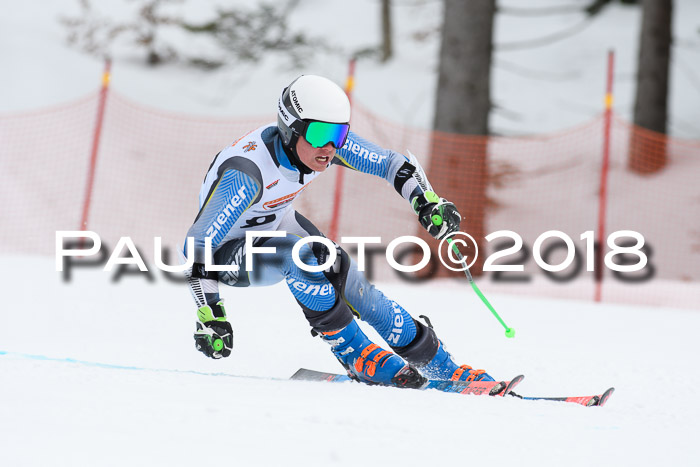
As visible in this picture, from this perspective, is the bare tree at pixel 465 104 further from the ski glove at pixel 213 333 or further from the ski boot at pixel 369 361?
the ski glove at pixel 213 333

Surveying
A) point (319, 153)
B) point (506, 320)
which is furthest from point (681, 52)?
point (319, 153)

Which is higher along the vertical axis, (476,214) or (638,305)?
(476,214)

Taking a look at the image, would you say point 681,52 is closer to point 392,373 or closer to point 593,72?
point 593,72

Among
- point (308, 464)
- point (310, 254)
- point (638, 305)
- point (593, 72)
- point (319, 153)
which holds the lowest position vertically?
point (638, 305)

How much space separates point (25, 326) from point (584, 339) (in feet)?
12.6

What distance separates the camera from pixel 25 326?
5184mm

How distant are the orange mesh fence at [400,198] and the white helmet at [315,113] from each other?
4944 millimetres

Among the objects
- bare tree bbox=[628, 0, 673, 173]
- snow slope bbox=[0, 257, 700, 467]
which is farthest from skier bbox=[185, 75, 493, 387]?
bare tree bbox=[628, 0, 673, 173]

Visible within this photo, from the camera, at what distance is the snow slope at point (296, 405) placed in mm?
2297

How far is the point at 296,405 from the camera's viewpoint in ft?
9.00

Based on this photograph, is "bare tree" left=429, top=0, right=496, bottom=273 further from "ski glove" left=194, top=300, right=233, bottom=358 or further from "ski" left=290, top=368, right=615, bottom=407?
"ski glove" left=194, top=300, right=233, bottom=358

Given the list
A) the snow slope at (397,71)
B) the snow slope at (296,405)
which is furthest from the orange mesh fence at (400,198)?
the snow slope at (296,405)

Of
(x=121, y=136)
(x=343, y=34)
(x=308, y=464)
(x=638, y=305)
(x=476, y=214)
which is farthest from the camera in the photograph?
(x=343, y=34)

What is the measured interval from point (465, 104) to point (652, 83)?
6.38 m
